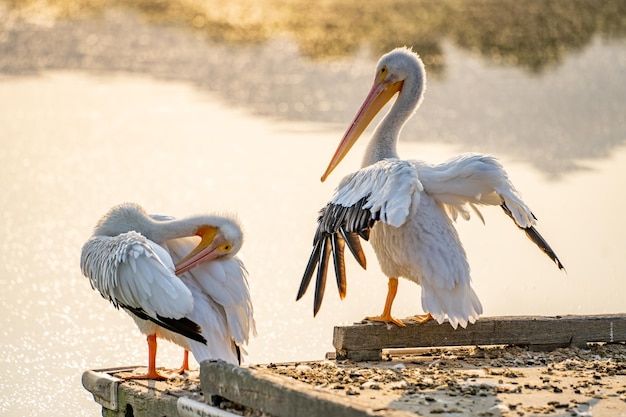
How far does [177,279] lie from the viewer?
512 centimetres

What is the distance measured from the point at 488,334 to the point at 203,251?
51.8 inches

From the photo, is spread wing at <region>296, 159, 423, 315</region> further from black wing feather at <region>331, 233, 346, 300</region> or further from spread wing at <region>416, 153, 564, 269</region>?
spread wing at <region>416, 153, 564, 269</region>

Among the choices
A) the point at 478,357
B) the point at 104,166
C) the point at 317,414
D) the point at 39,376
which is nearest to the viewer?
the point at 317,414

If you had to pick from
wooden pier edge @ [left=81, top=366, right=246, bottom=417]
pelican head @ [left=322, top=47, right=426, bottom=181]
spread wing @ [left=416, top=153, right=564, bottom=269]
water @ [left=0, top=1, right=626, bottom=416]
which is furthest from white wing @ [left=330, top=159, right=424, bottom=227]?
water @ [left=0, top=1, right=626, bottom=416]

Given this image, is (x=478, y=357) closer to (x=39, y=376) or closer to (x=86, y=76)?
(x=39, y=376)

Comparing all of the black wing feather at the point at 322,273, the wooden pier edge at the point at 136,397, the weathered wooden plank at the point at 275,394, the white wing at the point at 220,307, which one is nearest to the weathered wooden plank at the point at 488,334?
the black wing feather at the point at 322,273

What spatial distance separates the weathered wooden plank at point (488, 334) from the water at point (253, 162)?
147cm

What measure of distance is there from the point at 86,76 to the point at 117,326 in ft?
24.4

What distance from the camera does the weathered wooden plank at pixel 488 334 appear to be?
5.42 m

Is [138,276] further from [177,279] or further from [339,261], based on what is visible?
[339,261]

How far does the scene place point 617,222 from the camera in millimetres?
9648

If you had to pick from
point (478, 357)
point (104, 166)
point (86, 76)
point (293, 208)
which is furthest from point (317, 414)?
point (86, 76)

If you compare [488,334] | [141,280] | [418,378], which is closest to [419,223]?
[488,334]

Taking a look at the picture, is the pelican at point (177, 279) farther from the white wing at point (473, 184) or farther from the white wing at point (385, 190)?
the white wing at point (473, 184)
